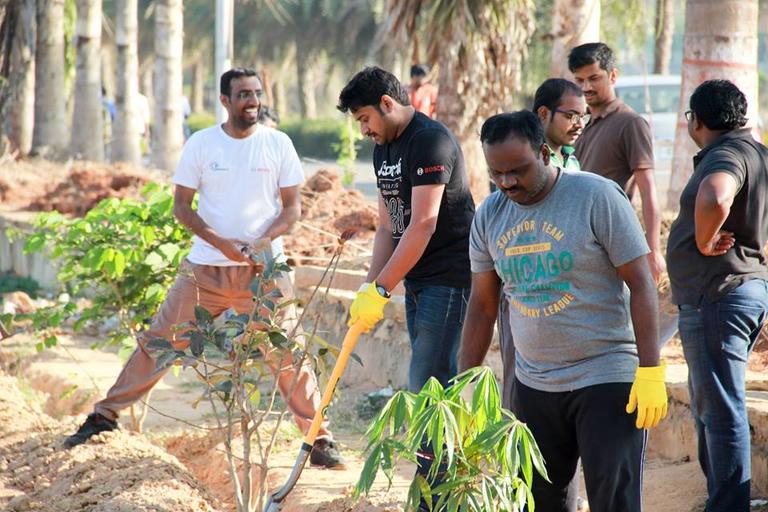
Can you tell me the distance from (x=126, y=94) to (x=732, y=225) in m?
15.0

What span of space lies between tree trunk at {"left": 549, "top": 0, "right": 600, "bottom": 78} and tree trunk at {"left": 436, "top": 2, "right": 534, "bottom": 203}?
252 centimetres

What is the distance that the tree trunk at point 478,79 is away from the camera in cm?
1247

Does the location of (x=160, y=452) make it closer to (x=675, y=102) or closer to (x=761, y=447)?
(x=761, y=447)

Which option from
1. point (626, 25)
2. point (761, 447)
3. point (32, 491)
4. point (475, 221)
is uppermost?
point (626, 25)

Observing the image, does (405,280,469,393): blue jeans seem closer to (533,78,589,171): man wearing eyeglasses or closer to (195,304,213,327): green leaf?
(533,78,589,171): man wearing eyeglasses

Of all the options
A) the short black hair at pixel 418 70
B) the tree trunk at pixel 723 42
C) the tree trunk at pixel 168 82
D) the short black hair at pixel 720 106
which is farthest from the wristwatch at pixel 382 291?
the tree trunk at pixel 168 82

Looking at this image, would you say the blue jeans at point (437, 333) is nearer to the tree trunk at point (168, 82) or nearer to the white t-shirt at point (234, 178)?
the white t-shirt at point (234, 178)

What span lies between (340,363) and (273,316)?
551 mm

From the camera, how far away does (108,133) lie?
28.3 meters

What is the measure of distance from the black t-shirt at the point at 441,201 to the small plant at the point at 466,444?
57.9 inches

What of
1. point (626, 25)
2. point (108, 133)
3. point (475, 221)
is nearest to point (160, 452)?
point (475, 221)

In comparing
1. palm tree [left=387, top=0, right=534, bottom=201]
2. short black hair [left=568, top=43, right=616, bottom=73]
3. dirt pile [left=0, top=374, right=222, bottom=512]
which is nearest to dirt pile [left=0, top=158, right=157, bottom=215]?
palm tree [left=387, top=0, right=534, bottom=201]

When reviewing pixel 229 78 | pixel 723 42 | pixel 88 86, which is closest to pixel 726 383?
pixel 229 78

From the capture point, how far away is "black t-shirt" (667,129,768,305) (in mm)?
4438
